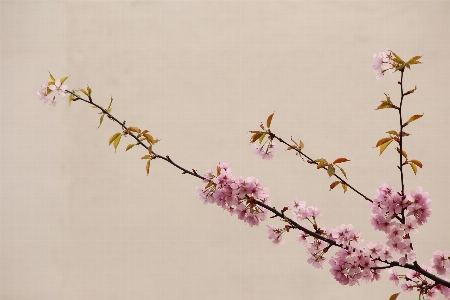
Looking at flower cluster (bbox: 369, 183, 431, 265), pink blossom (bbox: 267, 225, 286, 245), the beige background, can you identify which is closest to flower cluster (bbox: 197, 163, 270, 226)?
pink blossom (bbox: 267, 225, 286, 245)

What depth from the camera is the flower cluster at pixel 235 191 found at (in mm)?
698

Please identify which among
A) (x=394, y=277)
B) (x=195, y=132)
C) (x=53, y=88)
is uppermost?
(x=195, y=132)

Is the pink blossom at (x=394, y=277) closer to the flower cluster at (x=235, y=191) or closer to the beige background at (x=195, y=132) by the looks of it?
the flower cluster at (x=235, y=191)

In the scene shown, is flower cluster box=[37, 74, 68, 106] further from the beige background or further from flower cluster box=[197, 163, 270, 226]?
the beige background

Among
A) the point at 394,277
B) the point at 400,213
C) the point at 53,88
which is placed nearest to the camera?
the point at 400,213

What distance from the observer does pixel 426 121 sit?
5.61ft

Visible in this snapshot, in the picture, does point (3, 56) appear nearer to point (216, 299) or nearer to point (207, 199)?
point (216, 299)

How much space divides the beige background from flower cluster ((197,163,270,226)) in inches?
39.1

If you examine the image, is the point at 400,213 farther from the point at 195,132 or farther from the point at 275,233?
the point at 195,132

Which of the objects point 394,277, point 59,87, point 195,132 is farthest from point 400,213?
point 195,132

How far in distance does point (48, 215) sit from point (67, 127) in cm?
45

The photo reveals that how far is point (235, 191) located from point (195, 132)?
1118mm

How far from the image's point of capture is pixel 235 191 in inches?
27.3

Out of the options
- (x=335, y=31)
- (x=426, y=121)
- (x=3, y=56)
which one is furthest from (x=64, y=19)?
(x=426, y=121)
